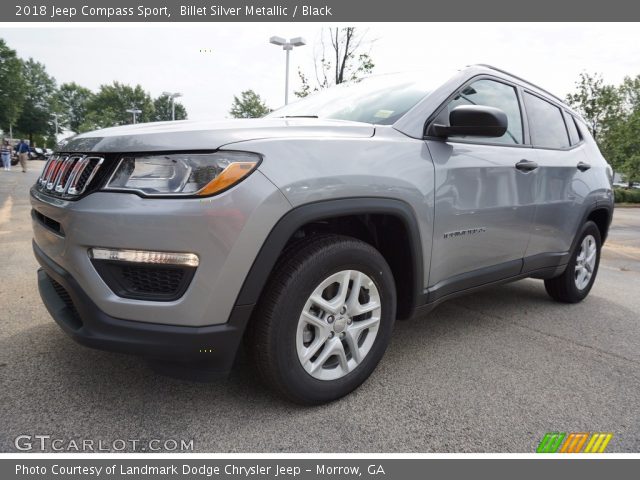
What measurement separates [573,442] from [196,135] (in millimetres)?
1977

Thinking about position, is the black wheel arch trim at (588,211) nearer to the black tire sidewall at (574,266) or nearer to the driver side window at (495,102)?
the black tire sidewall at (574,266)

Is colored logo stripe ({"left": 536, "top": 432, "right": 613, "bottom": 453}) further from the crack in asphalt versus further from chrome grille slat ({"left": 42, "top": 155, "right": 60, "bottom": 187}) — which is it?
chrome grille slat ({"left": 42, "top": 155, "right": 60, "bottom": 187})

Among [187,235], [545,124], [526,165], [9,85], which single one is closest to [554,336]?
[526,165]

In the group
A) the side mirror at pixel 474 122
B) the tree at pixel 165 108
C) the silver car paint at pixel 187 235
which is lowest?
the tree at pixel 165 108

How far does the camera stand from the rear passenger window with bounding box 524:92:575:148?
3.28 meters

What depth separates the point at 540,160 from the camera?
313cm

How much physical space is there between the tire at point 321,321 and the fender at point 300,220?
10 cm

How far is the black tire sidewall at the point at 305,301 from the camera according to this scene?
5.98ft

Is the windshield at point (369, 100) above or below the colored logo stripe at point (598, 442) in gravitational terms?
above

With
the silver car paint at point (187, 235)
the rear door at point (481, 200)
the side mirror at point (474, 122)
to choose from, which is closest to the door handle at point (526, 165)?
the rear door at point (481, 200)

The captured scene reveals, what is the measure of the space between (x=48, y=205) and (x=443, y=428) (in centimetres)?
191

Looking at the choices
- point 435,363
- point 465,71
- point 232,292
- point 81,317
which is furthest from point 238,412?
point 465,71

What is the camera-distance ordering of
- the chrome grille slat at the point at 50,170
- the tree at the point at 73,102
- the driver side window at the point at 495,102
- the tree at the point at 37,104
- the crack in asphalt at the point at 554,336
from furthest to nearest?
the tree at the point at 73,102, the tree at the point at 37,104, the crack in asphalt at the point at 554,336, the driver side window at the point at 495,102, the chrome grille slat at the point at 50,170

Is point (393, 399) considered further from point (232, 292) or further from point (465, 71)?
point (465, 71)
